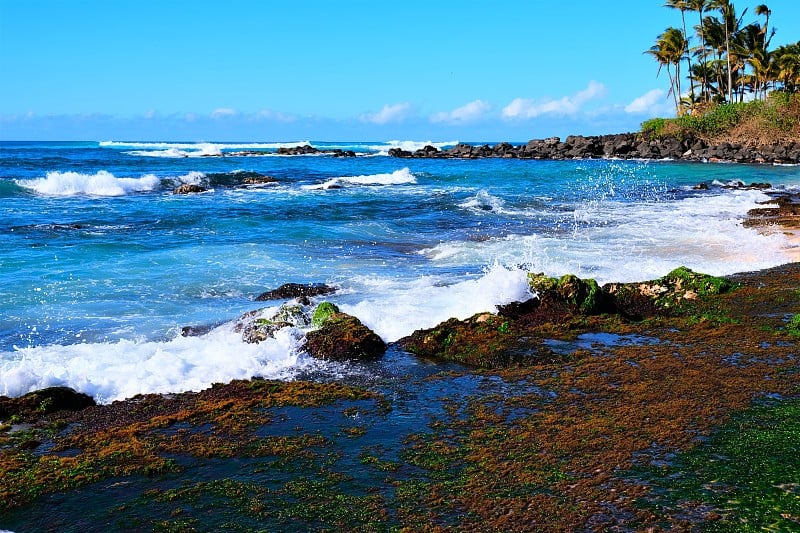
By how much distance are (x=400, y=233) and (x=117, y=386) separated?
43.9ft

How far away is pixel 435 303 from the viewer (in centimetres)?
1014

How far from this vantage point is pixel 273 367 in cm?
743

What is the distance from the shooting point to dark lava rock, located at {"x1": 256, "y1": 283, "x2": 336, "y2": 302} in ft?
37.5

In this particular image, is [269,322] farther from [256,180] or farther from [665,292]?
[256,180]

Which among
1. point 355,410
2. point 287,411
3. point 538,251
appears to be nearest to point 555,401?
point 355,410

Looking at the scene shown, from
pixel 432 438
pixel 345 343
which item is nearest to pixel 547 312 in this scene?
pixel 345 343

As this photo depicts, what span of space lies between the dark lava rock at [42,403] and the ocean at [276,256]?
23cm

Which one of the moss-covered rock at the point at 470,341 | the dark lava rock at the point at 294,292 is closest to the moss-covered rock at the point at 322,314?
the moss-covered rock at the point at 470,341

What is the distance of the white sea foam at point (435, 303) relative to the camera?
8953 millimetres

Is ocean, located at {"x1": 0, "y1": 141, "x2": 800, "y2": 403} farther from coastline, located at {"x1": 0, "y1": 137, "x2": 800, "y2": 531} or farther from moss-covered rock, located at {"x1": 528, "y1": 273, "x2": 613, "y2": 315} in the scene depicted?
coastline, located at {"x1": 0, "y1": 137, "x2": 800, "y2": 531}

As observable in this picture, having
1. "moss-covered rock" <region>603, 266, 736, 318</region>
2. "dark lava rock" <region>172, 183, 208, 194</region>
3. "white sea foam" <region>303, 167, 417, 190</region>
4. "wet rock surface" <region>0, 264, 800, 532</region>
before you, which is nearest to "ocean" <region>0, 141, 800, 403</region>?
"dark lava rock" <region>172, 183, 208, 194</region>

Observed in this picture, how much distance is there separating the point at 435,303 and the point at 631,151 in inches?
Answer: 2097

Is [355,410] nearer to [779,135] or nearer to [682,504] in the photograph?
[682,504]

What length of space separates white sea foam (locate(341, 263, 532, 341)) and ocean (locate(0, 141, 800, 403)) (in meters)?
0.03
